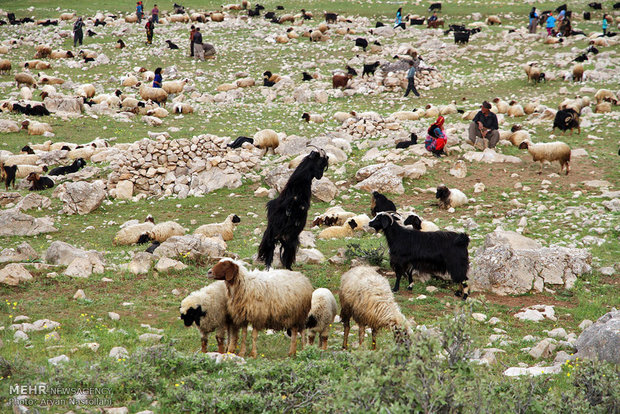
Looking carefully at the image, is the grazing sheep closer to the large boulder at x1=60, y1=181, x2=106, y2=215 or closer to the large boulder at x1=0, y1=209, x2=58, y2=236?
the large boulder at x1=60, y1=181, x2=106, y2=215

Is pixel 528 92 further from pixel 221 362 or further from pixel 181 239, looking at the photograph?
pixel 221 362

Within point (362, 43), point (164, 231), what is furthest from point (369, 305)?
point (362, 43)

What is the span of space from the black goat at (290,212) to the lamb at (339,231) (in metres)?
2.83

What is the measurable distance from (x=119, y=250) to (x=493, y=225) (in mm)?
7881

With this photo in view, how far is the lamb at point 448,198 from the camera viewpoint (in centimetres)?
1261

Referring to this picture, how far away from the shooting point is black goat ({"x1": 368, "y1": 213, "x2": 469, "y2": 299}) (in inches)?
327

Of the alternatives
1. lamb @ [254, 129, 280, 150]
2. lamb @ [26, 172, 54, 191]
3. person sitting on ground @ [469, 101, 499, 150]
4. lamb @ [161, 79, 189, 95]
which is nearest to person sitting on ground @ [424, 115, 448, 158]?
person sitting on ground @ [469, 101, 499, 150]

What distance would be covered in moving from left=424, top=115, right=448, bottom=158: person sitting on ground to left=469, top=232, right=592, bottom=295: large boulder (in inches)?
267

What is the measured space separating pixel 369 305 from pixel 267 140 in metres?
11.5

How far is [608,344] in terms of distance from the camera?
5746mm

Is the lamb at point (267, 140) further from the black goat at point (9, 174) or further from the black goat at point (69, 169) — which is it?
the black goat at point (9, 174)

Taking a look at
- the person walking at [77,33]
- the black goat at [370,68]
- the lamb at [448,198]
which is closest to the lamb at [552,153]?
the lamb at [448,198]

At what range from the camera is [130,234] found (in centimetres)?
1116

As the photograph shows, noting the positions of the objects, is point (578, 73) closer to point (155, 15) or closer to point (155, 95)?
point (155, 95)
